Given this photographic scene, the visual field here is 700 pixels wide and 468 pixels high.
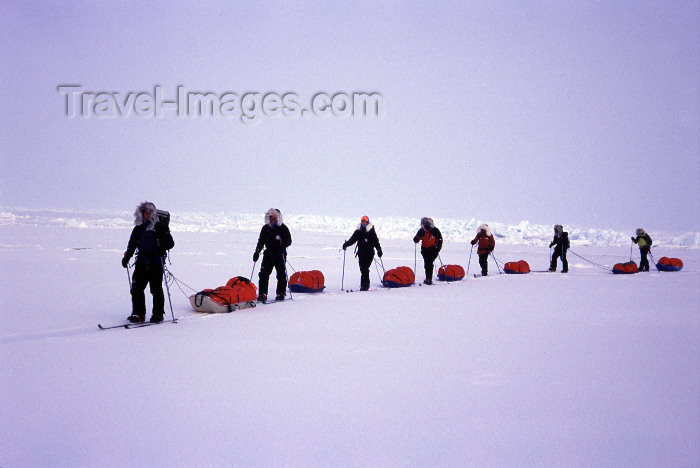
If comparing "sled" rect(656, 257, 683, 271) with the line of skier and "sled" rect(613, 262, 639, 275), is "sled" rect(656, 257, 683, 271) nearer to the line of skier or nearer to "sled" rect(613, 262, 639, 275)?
"sled" rect(613, 262, 639, 275)

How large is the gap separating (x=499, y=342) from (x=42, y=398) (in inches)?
196

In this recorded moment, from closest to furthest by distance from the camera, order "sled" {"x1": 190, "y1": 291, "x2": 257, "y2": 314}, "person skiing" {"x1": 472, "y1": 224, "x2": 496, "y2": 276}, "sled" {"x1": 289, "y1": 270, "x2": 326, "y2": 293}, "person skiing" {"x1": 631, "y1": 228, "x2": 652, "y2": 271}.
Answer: "sled" {"x1": 190, "y1": 291, "x2": 257, "y2": 314} < "sled" {"x1": 289, "y1": 270, "x2": 326, "y2": 293} < "person skiing" {"x1": 472, "y1": 224, "x2": 496, "y2": 276} < "person skiing" {"x1": 631, "y1": 228, "x2": 652, "y2": 271}

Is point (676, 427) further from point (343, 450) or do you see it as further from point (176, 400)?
point (176, 400)

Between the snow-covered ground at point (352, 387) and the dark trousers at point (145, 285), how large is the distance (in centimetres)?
48

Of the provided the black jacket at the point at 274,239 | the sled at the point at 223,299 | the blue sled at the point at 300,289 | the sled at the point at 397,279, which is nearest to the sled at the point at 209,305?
the sled at the point at 223,299

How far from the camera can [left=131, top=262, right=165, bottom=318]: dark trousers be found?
7.05 metres

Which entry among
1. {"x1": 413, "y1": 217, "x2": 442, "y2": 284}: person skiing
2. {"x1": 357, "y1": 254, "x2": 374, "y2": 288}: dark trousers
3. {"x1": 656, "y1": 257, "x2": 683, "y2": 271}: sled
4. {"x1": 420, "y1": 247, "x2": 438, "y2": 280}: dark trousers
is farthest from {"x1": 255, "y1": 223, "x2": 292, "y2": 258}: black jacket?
{"x1": 656, "y1": 257, "x2": 683, "y2": 271}: sled

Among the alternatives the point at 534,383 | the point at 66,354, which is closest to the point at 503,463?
the point at 534,383

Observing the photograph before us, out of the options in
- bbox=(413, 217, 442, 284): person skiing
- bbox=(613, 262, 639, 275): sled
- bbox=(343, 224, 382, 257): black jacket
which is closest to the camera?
bbox=(343, 224, 382, 257): black jacket

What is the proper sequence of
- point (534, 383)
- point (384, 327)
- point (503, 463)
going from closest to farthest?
point (503, 463), point (534, 383), point (384, 327)

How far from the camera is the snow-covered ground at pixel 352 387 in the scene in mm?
3262

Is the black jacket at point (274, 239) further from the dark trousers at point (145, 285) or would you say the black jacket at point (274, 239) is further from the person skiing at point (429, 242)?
the person skiing at point (429, 242)

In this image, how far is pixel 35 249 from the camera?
20.2 meters

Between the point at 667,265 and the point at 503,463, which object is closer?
the point at 503,463
